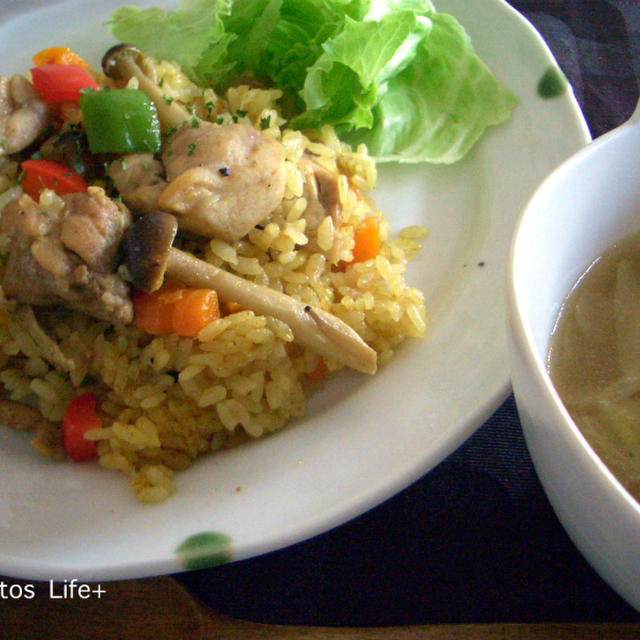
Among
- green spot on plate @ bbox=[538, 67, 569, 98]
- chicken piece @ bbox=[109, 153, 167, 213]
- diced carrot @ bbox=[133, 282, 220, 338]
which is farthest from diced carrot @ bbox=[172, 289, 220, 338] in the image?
green spot on plate @ bbox=[538, 67, 569, 98]

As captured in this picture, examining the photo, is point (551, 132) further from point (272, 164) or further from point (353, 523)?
point (353, 523)

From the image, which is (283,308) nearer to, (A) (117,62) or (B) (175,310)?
(B) (175,310)

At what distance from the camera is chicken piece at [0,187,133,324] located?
5.67 feet

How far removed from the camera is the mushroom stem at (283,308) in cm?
186

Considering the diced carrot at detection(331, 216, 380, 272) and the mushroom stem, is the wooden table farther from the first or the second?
the diced carrot at detection(331, 216, 380, 272)

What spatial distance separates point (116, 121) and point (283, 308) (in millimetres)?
786

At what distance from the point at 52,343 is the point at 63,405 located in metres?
0.20

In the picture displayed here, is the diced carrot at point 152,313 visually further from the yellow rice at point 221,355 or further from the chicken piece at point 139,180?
the chicken piece at point 139,180

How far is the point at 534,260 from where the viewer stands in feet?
4.29

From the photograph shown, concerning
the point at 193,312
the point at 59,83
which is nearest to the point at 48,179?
the point at 59,83

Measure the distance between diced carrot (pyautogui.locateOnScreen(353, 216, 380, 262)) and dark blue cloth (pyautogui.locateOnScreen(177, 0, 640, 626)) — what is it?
28.7 inches

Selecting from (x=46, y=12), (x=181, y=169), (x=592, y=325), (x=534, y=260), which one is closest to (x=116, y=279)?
(x=181, y=169)

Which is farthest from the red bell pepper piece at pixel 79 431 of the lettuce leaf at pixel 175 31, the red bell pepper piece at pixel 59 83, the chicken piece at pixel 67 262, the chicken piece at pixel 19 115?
the lettuce leaf at pixel 175 31

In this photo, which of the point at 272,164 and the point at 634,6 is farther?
the point at 634,6
